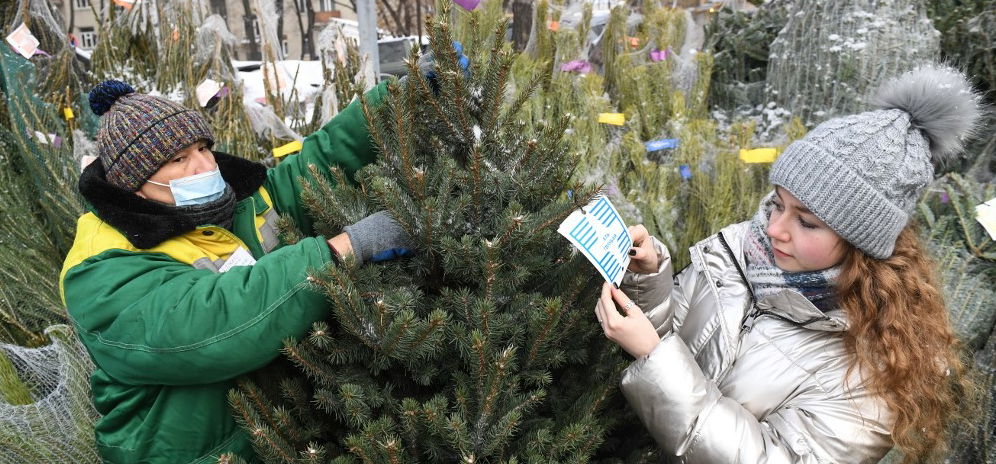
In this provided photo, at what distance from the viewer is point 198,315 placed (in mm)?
1136

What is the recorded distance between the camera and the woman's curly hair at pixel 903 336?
1321 millimetres

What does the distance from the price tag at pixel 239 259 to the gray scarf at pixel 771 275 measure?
1260 mm

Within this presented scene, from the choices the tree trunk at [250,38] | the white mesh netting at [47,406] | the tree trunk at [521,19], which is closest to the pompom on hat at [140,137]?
the white mesh netting at [47,406]

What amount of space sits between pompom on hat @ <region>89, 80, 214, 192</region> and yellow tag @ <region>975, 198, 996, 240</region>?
295cm

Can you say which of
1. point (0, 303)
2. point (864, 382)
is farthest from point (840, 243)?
point (0, 303)

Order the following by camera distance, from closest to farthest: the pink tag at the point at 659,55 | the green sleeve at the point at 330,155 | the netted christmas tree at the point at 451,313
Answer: the netted christmas tree at the point at 451,313 → the green sleeve at the point at 330,155 → the pink tag at the point at 659,55

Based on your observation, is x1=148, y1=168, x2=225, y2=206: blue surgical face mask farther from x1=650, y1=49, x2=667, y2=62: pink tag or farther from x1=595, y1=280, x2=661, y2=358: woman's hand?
x1=650, y1=49, x2=667, y2=62: pink tag

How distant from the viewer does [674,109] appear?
383 centimetres

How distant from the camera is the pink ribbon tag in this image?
4.30m

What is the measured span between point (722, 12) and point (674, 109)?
2.64 meters

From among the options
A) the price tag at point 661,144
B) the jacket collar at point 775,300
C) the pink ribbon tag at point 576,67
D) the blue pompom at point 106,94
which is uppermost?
the blue pompom at point 106,94

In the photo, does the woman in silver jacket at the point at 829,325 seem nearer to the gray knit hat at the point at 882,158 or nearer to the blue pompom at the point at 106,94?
the gray knit hat at the point at 882,158

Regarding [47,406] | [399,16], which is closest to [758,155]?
[47,406]

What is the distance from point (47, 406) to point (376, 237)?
5.48 ft
